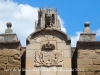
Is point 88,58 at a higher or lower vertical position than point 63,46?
lower

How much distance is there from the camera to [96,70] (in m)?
9.94

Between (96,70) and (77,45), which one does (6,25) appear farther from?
(96,70)

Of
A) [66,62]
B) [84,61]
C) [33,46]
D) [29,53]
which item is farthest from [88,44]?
[29,53]

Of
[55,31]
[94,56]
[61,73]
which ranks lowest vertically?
[61,73]

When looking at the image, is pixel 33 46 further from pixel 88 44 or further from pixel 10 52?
pixel 88 44

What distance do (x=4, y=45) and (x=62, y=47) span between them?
2.22 meters

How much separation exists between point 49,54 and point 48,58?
17 centimetres

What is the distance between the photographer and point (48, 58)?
10047 millimetres

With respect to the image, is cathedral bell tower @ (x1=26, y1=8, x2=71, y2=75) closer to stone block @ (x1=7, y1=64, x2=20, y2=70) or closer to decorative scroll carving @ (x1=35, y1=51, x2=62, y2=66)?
decorative scroll carving @ (x1=35, y1=51, x2=62, y2=66)

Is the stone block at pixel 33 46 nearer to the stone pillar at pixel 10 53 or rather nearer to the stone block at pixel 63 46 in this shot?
the stone pillar at pixel 10 53

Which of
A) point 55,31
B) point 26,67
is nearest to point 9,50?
point 26,67

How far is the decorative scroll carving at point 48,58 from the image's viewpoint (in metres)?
9.98

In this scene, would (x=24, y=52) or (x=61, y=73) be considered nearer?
(x=61, y=73)

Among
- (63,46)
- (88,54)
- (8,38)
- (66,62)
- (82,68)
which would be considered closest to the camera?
(82,68)
